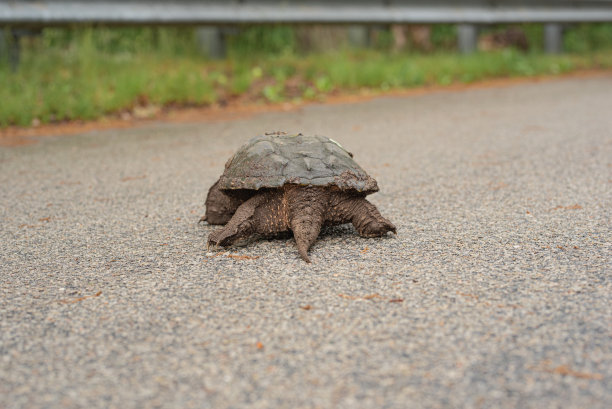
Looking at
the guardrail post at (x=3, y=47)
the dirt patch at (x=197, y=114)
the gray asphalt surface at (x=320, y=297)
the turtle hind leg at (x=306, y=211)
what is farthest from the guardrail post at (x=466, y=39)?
the turtle hind leg at (x=306, y=211)

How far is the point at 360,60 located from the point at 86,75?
4.09 m

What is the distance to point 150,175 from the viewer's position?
426cm

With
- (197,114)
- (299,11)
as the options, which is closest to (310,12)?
(299,11)

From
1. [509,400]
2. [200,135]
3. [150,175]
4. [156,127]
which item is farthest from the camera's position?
[156,127]

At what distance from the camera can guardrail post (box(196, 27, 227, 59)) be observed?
811cm

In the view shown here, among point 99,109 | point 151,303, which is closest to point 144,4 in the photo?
point 99,109

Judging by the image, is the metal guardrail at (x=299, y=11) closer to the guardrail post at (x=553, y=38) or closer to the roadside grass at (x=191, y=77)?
the guardrail post at (x=553, y=38)

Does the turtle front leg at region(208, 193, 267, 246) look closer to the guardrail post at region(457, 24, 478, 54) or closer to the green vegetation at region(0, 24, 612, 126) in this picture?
the green vegetation at region(0, 24, 612, 126)

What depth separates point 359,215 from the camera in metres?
2.73

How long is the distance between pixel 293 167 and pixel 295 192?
0.12 metres

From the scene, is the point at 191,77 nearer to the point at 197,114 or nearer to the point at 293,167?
the point at 197,114

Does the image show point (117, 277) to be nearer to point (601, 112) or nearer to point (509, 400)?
point (509, 400)

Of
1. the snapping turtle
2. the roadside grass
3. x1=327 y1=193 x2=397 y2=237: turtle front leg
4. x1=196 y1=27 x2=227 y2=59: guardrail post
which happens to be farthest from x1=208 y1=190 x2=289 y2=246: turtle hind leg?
x1=196 y1=27 x2=227 y2=59: guardrail post

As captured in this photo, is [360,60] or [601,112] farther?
[360,60]
